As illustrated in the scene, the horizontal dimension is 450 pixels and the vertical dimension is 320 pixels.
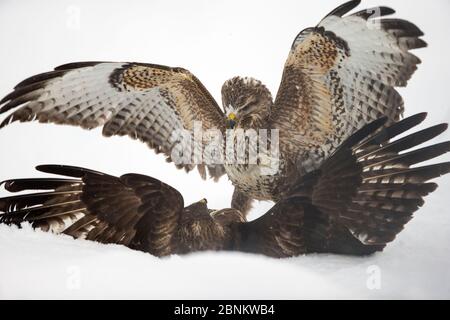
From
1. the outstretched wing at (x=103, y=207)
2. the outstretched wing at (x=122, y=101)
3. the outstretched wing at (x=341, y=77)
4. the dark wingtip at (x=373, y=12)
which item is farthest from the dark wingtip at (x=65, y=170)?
the dark wingtip at (x=373, y=12)

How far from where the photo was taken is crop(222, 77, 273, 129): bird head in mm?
1424

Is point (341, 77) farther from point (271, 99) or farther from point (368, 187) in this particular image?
point (368, 187)

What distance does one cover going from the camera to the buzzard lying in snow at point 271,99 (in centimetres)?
140

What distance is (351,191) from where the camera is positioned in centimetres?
133

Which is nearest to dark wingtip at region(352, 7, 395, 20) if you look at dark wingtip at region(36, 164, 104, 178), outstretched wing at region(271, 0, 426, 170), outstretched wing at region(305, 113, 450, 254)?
outstretched wing at region(271, 0, 426, 170)

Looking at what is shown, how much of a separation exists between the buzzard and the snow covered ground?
37mm

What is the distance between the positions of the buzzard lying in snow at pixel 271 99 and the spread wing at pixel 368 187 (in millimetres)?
108

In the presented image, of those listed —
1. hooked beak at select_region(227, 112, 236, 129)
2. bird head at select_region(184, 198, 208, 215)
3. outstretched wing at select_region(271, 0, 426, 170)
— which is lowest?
bird head at select_region(184, 198, 208, 215)

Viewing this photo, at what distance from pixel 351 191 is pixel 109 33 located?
82 cm

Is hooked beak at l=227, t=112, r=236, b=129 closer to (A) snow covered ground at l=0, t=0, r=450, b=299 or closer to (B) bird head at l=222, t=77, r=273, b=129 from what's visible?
(B) bird head at l=222, t=77, r=273, b=129

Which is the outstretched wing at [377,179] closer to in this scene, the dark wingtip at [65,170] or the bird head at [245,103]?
the bird head at [245,103]

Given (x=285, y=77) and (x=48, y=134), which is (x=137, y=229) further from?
(x=285, y=77)

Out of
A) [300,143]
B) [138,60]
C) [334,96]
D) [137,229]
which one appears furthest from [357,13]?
[137,229]

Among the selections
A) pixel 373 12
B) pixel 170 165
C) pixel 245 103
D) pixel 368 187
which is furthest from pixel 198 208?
pixel 373 12
